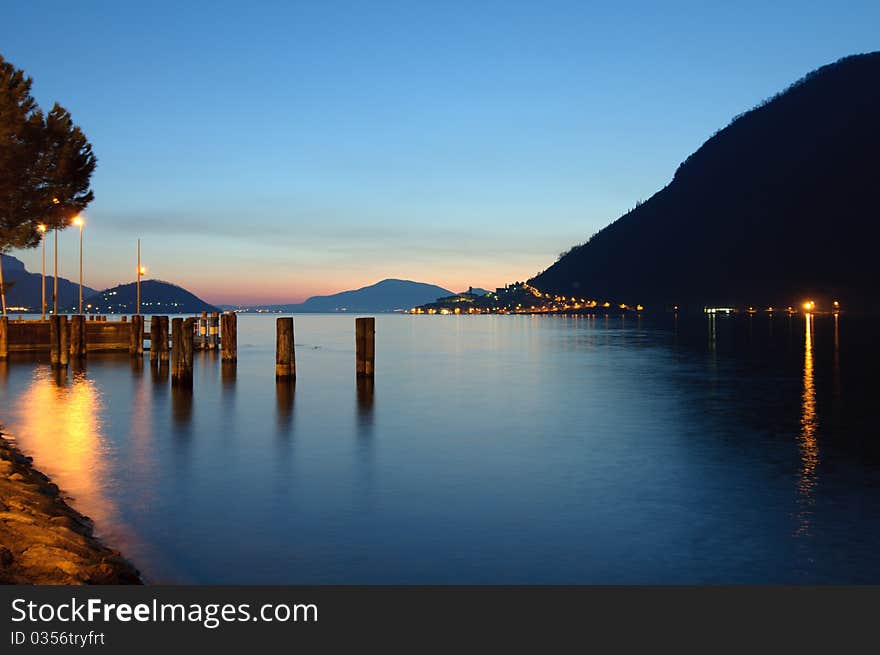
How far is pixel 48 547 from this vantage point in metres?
8.05

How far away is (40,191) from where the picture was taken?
29375mm

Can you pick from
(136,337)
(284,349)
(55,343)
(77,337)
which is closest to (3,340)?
(77,337)

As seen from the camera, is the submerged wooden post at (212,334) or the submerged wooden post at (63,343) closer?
the submerged wooden post at (63,343)

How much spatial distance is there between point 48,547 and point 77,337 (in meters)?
35.9

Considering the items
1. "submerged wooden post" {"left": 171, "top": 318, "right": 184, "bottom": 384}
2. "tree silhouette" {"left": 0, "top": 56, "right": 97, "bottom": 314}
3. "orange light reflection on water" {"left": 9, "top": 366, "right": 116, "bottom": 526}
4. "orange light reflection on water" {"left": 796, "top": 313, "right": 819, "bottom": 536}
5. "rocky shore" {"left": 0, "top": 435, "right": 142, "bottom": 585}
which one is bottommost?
"orange light reflection on water" {"left": 796, "top": 313, "right": 819, "bottom": 536}

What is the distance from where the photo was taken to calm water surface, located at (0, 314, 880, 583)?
9219 millimetres

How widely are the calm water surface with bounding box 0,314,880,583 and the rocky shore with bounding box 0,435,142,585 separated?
1.98 ft

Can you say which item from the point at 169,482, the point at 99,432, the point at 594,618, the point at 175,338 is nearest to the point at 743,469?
the point at 594,618

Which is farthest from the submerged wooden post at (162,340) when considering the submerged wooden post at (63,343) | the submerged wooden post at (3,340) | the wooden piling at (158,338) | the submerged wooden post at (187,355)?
the submerged wooden post at (187,355)

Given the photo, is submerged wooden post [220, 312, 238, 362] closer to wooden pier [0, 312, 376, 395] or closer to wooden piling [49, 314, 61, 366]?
wooden pier [0, 312, 376, 395]

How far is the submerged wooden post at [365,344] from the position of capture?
2841 centimetres

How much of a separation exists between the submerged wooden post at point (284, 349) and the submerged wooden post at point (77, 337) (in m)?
15.1

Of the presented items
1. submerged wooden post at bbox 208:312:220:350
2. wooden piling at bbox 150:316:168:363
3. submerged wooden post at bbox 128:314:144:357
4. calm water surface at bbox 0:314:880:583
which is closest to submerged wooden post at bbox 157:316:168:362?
wooden piling at bbox 150:316:168:363

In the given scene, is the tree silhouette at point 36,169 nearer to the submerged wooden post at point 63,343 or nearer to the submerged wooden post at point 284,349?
the submerged wooden post at point 63,343
